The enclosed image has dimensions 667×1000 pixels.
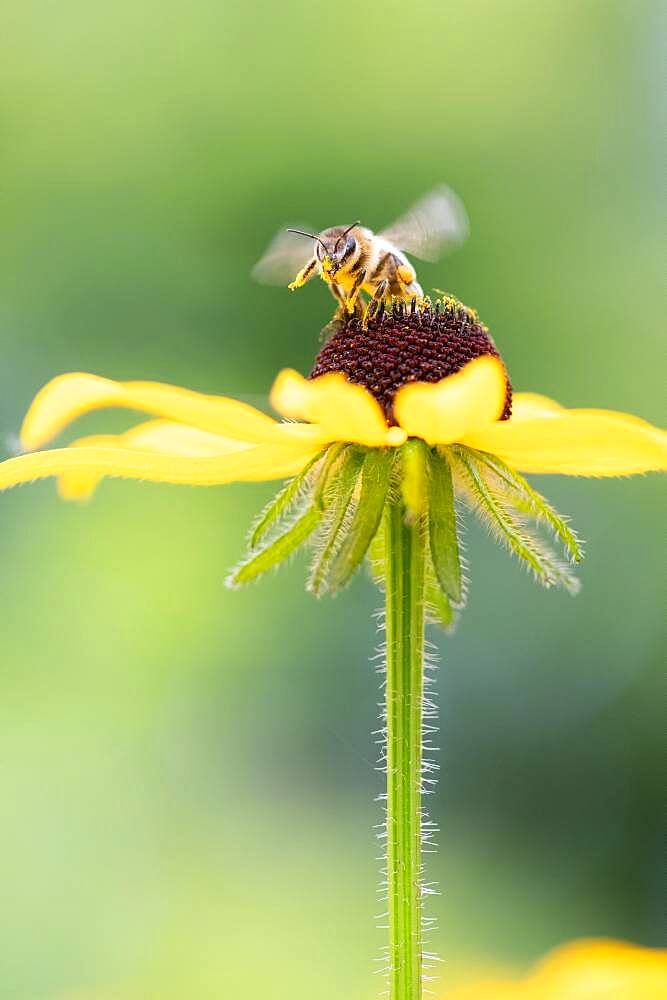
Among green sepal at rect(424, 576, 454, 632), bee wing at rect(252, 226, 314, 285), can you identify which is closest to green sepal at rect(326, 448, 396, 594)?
green sepal at rect(424, 576, 454, 632)

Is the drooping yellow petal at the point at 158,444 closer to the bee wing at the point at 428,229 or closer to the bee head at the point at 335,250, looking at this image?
the bee head at the point at 335,250

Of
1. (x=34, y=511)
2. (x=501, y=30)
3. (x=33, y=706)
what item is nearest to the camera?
(x=33, y=706)

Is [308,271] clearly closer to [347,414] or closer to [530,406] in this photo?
[530,406]

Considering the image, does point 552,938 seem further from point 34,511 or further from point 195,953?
point 34,511

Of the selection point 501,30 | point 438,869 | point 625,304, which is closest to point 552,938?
point 438,869

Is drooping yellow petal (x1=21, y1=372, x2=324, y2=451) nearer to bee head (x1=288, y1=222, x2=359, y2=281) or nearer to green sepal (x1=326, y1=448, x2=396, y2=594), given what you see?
green sepal (x1=326, y1=448, x2=396, y2=594)

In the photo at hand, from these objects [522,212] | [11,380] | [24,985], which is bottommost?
[24,985]
